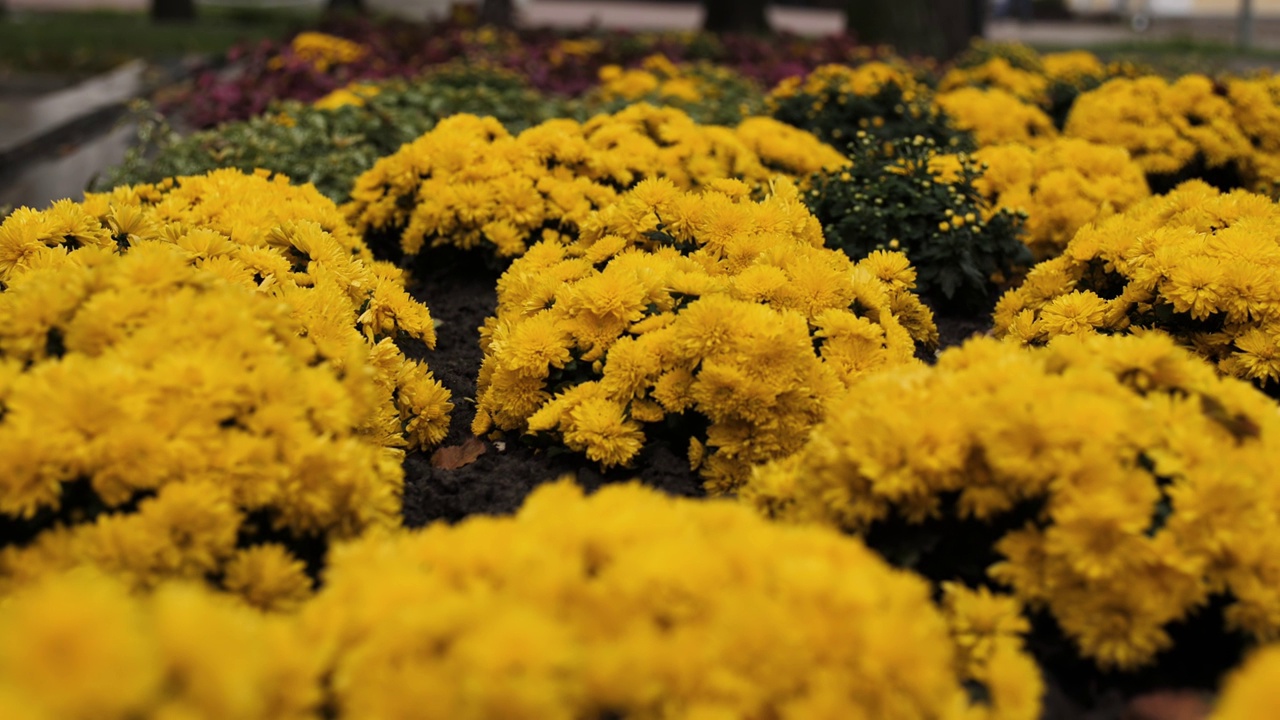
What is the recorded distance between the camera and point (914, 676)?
1822 millimetres

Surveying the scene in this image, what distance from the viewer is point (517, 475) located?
3.43 metres

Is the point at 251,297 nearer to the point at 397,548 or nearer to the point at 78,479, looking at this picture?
the point at 78,479

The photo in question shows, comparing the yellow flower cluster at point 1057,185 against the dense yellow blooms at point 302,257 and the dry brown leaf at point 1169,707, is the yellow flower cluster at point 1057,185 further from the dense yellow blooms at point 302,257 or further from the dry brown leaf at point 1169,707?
the dry brown leaf at point 1169,707

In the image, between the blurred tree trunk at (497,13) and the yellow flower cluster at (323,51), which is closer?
the yellow flower cluster at (323,51)

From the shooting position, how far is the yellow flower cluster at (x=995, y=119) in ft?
22.7

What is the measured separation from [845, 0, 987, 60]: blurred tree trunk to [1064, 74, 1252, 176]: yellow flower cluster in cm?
739

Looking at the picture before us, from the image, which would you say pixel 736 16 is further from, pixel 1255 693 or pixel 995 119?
pixel 1255 693

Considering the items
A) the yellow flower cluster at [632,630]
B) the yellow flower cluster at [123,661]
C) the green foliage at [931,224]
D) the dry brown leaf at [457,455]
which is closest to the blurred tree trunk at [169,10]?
the green foliage at [931,224]

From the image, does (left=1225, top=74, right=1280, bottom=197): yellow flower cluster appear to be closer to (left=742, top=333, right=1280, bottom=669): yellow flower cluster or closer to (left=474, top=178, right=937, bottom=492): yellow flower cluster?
(left=474, top=178, right=937, bottom=492): yellow flower cluster

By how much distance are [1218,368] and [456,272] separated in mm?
3265

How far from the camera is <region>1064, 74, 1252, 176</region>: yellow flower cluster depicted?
6258 mm

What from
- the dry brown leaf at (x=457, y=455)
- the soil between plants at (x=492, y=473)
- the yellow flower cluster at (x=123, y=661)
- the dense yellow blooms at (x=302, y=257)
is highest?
the yellow flower cluster at (x=123, y=661)

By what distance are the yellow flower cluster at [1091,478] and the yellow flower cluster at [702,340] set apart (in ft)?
1.71

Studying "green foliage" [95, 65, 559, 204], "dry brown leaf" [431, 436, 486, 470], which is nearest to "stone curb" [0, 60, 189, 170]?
"green foliage" [95, 65, 559, 204]
